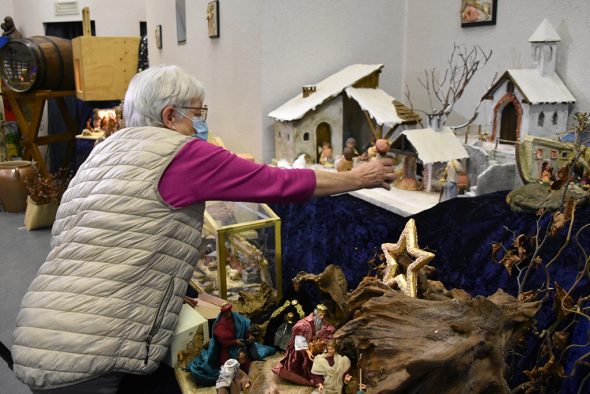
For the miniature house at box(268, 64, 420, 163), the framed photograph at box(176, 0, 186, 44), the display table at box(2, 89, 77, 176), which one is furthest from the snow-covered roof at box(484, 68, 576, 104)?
the display table at box(2, 89, 77, 176)

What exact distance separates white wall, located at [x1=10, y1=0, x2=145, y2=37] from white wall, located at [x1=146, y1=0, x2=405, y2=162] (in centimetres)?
446

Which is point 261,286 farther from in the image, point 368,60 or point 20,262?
point 20,262

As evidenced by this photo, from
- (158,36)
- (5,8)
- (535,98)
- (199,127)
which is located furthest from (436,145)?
(5,8)

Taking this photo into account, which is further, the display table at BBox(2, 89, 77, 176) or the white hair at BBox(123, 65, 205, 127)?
the display table at BBox(2, 89, 77, 176)

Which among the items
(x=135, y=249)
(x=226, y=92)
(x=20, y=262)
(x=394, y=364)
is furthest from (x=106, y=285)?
(x=20, y=262)

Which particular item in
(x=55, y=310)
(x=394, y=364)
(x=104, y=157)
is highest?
(x=104, y=157)

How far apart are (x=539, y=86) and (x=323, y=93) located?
1.14 meters

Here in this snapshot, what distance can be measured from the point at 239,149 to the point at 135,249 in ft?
7.73

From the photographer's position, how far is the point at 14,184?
6191 millimetres

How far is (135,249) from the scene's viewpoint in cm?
156

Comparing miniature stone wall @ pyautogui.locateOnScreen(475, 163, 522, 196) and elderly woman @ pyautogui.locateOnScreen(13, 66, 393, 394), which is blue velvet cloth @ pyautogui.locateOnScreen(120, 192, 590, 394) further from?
elderly woman @ pyautogui.locateOnScreen(13, 66, 393, 394)

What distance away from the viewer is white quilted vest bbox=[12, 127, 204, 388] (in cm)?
153

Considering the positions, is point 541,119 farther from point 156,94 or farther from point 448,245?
point 156,94

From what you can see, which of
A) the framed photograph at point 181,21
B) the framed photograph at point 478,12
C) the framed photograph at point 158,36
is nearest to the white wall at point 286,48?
the framed photograph at point 478,12
